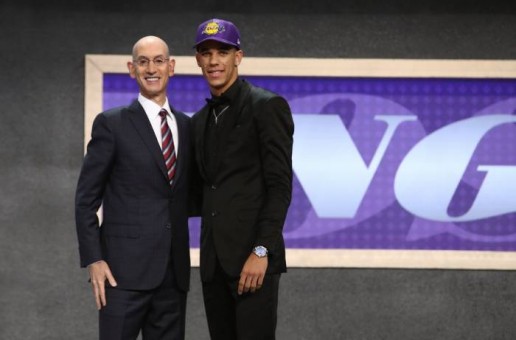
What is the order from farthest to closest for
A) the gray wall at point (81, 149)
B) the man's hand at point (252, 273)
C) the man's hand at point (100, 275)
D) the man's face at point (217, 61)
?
the gray wall at point (81, 149) < the man's hand at point (100, 275) < the man's face at point (217, 61) < the man's hand at point (252, 273)

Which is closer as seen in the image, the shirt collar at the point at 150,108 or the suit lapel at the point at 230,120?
the suit lapel at the point at 230,120

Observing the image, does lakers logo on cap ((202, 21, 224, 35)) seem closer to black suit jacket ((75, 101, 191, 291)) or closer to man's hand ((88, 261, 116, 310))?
black suit jacket ((75, 101, 191, 291))

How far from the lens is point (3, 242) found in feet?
15.0

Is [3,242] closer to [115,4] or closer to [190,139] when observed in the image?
[115,4]

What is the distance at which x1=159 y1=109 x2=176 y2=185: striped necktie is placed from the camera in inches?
116

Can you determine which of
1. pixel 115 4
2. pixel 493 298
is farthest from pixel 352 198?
pixel 115 4

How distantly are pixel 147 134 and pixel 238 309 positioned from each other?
2.21ft

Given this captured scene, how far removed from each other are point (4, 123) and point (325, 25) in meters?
1.80

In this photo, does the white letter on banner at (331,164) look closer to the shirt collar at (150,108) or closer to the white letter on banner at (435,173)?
the white letter on banner at (435,173)

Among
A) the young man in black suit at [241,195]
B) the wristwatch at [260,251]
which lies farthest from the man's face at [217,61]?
the wristwatch at [260,251]

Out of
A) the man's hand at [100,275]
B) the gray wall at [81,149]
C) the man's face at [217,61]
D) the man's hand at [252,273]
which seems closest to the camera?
the man's hand at [252,273]

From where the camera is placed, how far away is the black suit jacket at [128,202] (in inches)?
114

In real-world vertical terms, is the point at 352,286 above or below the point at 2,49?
below

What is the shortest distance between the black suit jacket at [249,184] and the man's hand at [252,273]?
5 cm
